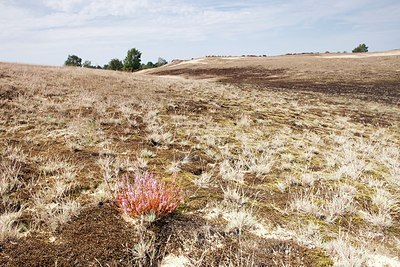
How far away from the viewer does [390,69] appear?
4247cm

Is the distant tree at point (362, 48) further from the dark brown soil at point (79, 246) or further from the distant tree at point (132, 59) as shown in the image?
the dark brown soil at point (79, 246)

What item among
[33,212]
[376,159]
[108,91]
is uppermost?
[108,91]

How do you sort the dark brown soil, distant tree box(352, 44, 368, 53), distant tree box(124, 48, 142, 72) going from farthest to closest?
distant tree box(352, 44, 368, 53) → distant tree box(124, 48, 142, 72) → the dark brown soil

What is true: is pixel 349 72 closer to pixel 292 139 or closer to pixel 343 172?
pixel 292 139

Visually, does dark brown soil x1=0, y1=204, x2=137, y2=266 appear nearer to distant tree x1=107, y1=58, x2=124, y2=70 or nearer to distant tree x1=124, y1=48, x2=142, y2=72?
distant tree x1=124, y1=48, x2=142, y2=72

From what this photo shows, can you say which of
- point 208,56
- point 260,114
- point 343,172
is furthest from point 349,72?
point 208,56

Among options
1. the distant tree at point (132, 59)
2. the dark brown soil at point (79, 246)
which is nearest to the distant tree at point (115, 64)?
the distant tree at point (132, 59)

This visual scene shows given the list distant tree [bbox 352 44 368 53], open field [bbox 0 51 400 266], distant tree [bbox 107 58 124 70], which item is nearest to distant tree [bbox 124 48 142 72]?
distant tree [bbox 107 58 124 70]

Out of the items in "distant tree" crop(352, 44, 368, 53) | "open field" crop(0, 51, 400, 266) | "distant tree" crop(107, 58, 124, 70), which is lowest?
"open field" crop(0, 51, 400, 266)

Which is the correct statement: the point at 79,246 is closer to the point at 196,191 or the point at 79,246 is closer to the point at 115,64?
the point at 196,191

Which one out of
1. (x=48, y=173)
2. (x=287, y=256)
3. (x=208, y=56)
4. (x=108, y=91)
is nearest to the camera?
(x=287, y=256)

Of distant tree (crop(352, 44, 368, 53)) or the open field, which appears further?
distant tree (crop(352, 44, 368, 53))

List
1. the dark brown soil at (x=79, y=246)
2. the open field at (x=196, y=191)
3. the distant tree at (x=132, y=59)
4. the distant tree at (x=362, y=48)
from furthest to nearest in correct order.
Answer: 1. the distant tree at (x=362, y=48)
2. the distant tree at (x=132, y=59)
3. the open field at (x=196, y=191)
4. the dark brown soil at (x=79, y=246)

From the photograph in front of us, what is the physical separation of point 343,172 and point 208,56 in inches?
3781
